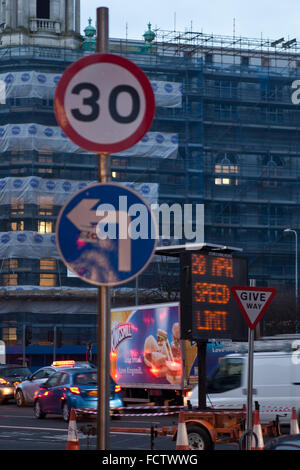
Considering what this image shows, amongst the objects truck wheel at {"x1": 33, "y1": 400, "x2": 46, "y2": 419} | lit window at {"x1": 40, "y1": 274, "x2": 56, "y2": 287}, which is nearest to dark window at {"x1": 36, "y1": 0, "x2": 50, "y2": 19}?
lit window at {"x1": 40, "y1": 274, "x2": 56, "y2": 287}

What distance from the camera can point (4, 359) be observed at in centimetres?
6406

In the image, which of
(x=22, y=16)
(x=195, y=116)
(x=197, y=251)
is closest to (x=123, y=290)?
(x=195, y=116)

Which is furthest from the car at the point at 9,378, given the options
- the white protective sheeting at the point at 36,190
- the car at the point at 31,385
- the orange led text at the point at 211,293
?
the white protective sheeting at the point at 36,190

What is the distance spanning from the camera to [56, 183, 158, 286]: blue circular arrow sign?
5578 millimetres

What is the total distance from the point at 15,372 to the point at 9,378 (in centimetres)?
135

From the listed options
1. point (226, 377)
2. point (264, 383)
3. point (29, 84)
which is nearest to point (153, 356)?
point (264, 383)

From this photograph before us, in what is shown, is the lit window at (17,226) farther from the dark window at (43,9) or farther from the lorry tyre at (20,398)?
the lorry tyre at (20,398)

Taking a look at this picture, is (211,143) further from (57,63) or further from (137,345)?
(137,345)

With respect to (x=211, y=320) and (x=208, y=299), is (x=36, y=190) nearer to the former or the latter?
(x=208, y=299)

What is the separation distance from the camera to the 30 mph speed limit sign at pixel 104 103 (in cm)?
568

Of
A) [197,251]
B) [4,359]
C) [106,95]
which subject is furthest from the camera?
[4,359]

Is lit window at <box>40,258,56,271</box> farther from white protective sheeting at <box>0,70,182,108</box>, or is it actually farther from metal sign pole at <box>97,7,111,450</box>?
metal sign pole at <box>97,7,111,450</box>

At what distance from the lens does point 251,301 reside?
39.3 ft

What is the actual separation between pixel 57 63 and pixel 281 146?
1742 centimetres
